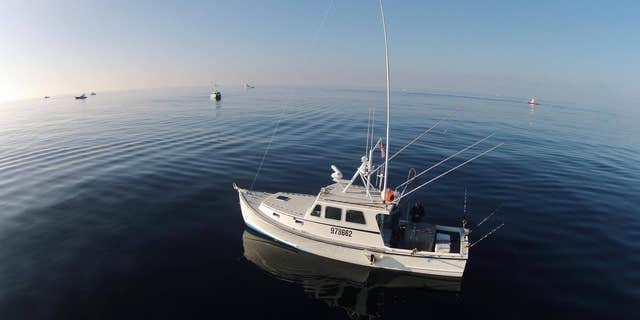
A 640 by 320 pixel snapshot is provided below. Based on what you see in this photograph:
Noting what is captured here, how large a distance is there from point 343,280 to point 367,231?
9.22 feet

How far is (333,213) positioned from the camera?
1566 cm

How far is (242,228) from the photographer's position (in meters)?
19.5

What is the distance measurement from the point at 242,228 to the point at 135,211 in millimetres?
8297

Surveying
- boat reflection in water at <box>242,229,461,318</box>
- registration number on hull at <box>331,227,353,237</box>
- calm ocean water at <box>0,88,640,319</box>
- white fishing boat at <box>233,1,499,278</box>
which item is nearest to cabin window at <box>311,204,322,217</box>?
white fishing boat at <box>233,1,499,278</box>

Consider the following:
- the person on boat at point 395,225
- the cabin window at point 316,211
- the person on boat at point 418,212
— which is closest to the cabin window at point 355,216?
the cabin window at point 316,211

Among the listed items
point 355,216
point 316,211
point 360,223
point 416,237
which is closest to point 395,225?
point 416,237

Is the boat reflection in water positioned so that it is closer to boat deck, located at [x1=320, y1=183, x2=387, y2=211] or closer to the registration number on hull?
the registration number on hull

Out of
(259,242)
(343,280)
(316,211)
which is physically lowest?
(343,280)

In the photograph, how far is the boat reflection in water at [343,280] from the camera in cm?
1380

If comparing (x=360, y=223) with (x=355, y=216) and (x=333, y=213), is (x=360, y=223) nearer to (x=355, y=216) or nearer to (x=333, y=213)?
(x=355, y=216)

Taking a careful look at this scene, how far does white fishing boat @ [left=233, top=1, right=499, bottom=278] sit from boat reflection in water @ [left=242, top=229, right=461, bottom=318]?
521mm

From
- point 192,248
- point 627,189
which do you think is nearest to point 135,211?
point 192,248

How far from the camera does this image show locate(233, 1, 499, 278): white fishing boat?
581 inches

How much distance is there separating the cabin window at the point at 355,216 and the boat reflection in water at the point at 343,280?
8.76ft
